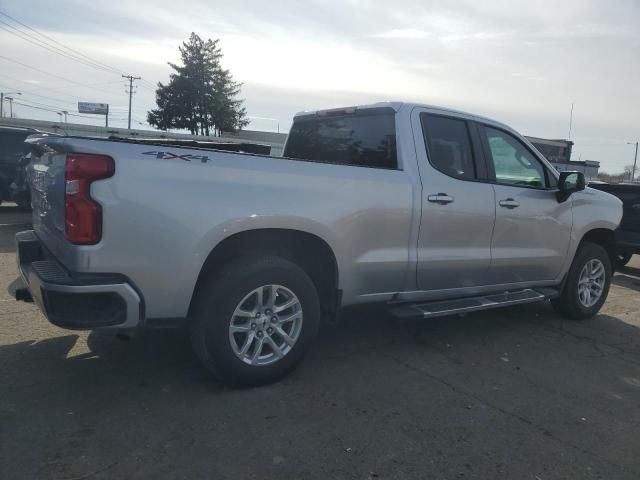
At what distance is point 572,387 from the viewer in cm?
405

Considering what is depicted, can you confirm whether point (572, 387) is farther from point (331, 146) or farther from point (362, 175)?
point (331, 146)

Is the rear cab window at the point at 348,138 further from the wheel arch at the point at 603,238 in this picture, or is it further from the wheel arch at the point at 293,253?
the wheel arch at the point at 603,238

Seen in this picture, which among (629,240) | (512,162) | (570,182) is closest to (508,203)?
(512,162)

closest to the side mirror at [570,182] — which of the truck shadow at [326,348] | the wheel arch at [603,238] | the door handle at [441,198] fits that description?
the wheel arch at [603,238]

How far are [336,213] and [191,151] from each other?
1090 millimetres

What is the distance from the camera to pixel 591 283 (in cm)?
610

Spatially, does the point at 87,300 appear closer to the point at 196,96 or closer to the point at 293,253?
the point at 293,253

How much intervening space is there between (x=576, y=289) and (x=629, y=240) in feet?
12.7

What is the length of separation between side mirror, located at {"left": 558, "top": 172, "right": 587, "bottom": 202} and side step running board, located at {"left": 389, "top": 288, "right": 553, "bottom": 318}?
104 cm

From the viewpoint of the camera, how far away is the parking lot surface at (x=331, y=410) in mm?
2828

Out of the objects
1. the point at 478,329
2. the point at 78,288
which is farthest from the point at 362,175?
the point at 478,329

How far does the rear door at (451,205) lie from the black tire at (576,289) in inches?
58.1

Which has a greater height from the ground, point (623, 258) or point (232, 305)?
point (232, 305)

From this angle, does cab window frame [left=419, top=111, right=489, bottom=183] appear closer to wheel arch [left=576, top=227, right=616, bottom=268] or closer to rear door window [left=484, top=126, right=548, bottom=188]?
rear door window [left=484, top=126, right=548, bottom=188]
